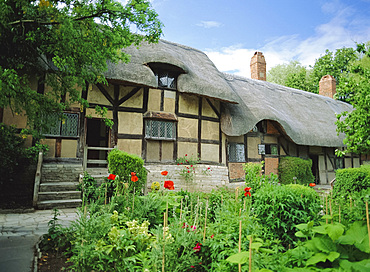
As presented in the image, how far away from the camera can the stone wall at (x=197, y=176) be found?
27.8 feet

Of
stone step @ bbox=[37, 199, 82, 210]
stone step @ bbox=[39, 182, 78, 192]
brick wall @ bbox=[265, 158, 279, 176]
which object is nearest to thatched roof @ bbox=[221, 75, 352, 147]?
brick wall @ bbox=[265, 158, 279, 176]

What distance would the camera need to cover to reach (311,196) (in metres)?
3.32

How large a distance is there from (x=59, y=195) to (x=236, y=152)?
6935 millimetres

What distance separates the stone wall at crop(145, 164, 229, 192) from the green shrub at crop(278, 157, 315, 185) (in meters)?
3.41

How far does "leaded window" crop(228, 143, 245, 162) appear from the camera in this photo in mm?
10570

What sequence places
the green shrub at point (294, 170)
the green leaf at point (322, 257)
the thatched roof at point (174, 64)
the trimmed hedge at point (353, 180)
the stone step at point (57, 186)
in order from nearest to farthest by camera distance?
1. the green leaf at point (322, 257)
2. the stone step at point (57, 186)
3. the trimmed hedge at point (353, 180)
4. the thatched roof at point (174, 64)
5. the green shrub at point (294, 170)

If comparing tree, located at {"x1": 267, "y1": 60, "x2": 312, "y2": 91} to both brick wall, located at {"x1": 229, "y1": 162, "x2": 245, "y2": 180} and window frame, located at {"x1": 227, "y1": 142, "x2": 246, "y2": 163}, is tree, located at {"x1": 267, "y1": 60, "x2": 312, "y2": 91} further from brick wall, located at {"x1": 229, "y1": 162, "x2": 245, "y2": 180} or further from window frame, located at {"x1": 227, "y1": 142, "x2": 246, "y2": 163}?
brick wall, located at {"x1": 229, "y1": 162, "x2": 245, "y2": 180}

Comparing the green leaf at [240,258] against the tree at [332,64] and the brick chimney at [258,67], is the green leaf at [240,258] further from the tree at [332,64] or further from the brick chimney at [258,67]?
the tree at [332,64]

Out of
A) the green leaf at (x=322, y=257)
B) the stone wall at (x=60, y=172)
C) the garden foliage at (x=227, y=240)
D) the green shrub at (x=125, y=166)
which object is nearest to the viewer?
the green leaf at (x=322, y=257)

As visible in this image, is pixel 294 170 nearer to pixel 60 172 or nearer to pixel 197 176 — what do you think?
pixel 197 176

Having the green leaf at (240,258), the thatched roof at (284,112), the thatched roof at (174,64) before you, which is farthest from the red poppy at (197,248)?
the thatched roof at (284,112)

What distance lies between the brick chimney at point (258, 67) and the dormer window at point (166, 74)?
8778 millimetres

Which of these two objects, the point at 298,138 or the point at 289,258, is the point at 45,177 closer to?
the point at 289,258

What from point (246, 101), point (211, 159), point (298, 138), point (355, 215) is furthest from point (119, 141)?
point (298, 138)
